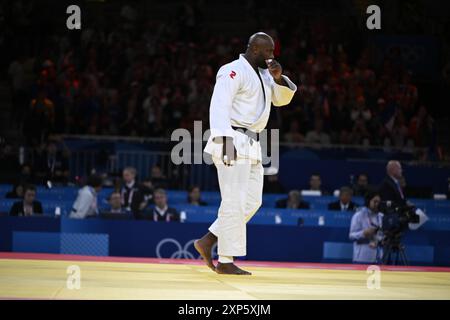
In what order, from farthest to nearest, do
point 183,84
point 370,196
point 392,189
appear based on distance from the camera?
point 183,84 < point 370,196 < point 392,189

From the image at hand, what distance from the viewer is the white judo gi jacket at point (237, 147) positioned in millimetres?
6520

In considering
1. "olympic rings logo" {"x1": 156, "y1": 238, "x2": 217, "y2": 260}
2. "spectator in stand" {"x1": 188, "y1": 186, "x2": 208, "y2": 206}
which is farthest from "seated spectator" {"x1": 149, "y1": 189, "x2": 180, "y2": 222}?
"spectator in stand" {"x1": 188, "y1": 186, "x2": 208, "y2": 206}

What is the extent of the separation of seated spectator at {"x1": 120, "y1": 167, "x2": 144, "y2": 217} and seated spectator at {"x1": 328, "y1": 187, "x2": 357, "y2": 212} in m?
3.12

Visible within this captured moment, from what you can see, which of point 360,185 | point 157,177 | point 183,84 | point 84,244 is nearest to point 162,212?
point 84,244

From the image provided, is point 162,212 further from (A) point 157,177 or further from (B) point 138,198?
(A) point 157,177

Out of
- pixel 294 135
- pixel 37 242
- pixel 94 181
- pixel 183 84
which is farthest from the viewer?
pixel 183 84

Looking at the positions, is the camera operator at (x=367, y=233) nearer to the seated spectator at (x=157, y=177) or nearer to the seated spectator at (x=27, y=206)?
the seated spectator at (x=157, y=177)

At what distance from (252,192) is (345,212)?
6.12m

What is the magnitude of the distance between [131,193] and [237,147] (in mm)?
6547

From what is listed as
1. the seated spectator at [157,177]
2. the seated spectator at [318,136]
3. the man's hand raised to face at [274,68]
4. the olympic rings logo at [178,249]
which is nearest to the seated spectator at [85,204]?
the olympic rings logo at [178,249]

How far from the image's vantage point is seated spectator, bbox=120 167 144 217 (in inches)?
494

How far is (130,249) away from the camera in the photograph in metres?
11.8

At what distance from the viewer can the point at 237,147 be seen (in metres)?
6.54

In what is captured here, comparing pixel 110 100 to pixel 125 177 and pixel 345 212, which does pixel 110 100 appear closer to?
pixel 125 177
